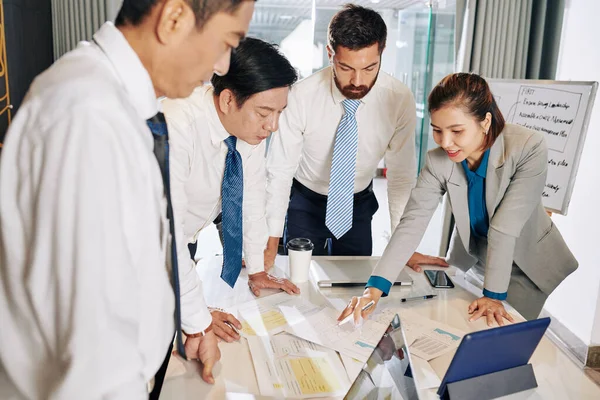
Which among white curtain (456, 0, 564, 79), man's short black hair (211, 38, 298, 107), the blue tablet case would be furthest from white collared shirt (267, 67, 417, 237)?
white curtain (456, 0, 564, 79)

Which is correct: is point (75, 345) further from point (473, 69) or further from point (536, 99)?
point (473, 69)

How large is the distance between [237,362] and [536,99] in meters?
2.25

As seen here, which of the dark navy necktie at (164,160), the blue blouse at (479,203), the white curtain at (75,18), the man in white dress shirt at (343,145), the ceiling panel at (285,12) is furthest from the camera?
the ceiling panel at (285,12)

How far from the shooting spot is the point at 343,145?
81.9 inches

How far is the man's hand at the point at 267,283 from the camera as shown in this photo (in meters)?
1.56

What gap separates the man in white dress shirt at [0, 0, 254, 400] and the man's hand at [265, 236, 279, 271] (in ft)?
3.47

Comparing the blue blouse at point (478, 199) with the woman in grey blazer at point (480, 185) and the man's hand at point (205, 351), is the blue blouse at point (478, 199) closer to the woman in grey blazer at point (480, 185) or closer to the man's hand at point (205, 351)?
the woman in grey blazer at point (480, 185)

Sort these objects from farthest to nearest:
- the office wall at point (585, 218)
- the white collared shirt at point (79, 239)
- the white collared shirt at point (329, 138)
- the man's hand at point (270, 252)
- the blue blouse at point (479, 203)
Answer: the office wall at point (585, 218)
the white collared shirt at point (329, 138)
the man's hand at point (270, 252)
the blue blouse at point (479, 203)
the white collared shirt at point (79, 239)

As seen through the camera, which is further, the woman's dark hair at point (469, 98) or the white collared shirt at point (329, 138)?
the white collared shirt at point (329, 138)

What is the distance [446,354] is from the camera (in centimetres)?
124

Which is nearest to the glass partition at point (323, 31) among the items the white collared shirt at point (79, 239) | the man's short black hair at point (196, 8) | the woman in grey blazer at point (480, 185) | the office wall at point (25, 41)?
the office wall at point (25, 41)

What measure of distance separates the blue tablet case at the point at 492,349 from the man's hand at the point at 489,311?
0.41 meters

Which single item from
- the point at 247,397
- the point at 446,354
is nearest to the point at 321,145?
the point at 446,354

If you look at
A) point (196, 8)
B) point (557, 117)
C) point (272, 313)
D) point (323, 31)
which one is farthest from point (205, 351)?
point (323, 31)
